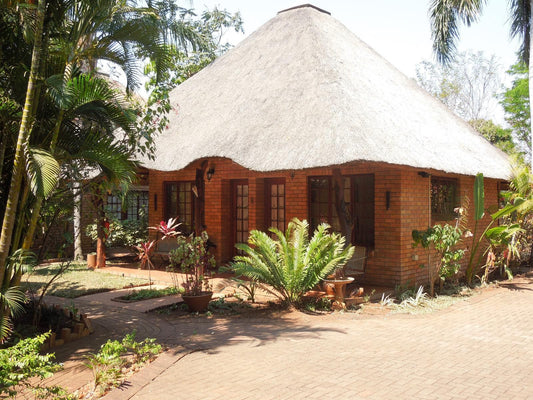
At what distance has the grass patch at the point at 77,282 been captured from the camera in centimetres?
932

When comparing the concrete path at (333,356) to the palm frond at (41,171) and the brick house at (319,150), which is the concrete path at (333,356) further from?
the brick house at (319,150)

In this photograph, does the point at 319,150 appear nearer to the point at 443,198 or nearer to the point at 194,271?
the point at 194,271

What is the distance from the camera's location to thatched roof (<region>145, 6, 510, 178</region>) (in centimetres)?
826

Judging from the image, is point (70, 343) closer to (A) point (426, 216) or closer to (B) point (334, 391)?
(B) point (334, 391)

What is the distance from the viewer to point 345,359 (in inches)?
209

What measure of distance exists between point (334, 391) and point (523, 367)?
2.21 metres

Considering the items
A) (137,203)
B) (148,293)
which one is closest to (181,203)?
(137,203)

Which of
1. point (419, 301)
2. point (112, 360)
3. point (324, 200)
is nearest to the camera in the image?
point (112, 360)

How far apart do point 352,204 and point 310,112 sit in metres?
2.46

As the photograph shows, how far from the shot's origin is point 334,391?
437cm

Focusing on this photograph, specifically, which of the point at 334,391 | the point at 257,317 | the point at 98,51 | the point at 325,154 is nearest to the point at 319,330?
the point at 257,317

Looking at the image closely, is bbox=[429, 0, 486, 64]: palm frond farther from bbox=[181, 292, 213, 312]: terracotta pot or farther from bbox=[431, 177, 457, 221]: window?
bbox=[181, 292, 213, 312]: terracotta pot

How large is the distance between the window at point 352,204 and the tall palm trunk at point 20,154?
6.38 metres

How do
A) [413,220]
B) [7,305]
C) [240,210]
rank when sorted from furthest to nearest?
[240,210], [413,220], [7,305]
